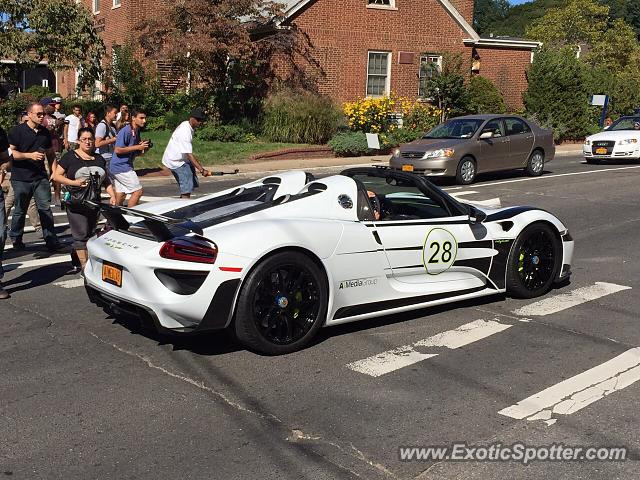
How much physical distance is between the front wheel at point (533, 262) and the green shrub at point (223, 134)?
17876 mm

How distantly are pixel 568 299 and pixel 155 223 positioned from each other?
4.17 meters

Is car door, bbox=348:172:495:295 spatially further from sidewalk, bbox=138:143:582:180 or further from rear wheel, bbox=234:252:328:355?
sidewalk, bbox=138:143:582:180

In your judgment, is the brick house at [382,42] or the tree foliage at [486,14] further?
the tree foliage at [486,14]

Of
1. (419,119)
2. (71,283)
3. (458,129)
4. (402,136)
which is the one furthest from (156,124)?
(71,283)

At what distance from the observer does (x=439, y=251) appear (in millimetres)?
6461

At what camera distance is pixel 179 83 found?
28.2 metres

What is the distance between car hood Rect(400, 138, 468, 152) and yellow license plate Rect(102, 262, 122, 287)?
1194 cm

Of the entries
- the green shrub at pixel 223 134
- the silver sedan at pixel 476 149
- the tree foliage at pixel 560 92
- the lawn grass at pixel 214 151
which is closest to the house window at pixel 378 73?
the tree foliage at pixel 560 92

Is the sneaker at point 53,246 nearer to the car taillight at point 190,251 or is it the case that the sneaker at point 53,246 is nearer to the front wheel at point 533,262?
the car taillight at point 190,251

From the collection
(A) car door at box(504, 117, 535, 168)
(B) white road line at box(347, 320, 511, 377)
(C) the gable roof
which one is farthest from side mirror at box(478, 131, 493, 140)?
(C) the gable roof

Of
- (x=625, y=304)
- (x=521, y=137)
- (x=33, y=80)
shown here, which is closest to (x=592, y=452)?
(x=625, y=304)

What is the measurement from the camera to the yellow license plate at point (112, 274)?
5539mm

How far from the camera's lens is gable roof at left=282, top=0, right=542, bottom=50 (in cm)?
2730

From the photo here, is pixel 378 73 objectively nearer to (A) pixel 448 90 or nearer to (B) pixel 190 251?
(A) pixel 448 90
